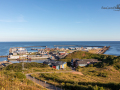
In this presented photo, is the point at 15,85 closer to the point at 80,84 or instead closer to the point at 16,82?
the point at 16,82

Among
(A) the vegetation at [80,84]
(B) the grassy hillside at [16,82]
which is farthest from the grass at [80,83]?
(B) the grassy hillside at [16,82]

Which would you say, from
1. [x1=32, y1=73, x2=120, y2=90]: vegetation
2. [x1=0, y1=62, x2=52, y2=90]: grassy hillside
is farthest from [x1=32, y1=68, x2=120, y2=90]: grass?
[x1=0, y1=62, x2=52, y2=90]: grassy hillside

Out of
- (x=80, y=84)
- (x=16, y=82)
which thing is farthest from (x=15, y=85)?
(x=80, y=84)

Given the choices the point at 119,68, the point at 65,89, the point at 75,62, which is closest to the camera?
the point at 65,89

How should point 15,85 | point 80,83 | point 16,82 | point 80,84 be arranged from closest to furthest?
point 15,85
point 16,82
point 80,84
point 80,83

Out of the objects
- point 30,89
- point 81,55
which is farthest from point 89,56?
point 30,89

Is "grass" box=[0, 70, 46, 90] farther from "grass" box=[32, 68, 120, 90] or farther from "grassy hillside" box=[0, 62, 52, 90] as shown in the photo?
"grass" box=[32, 68, 120, 90]

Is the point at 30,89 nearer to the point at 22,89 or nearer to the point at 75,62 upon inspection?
the point at 22,89

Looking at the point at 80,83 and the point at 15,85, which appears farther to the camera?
the point at 80,83

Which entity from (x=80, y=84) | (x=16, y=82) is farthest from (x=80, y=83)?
(x=16, y=82)

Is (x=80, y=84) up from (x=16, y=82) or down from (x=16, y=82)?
down

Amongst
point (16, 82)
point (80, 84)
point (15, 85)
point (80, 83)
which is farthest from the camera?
point (80, 83)
